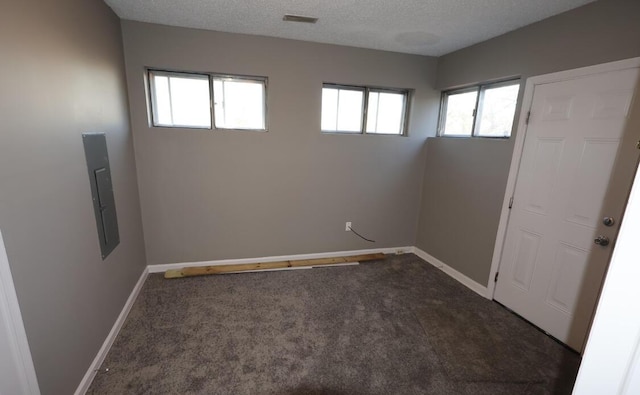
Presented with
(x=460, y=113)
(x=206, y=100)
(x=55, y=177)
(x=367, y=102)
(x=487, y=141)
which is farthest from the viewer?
(x=367, y=102)

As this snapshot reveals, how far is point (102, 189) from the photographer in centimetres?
192

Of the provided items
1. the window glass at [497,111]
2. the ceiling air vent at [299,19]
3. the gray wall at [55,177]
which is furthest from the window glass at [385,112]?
the gray wall at [55,177]

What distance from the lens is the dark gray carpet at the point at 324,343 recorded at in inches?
67.2

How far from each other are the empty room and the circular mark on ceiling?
0.03 metres

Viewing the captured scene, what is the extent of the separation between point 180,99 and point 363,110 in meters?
2.13

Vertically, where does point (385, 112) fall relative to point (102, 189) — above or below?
above

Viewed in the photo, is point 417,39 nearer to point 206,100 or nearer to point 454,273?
point 206,100

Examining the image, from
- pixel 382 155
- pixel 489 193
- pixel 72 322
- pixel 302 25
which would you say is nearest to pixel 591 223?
pixel 489 193

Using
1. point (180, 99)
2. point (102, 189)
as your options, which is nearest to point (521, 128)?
point (180, 99)

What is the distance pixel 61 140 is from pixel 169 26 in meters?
1.71

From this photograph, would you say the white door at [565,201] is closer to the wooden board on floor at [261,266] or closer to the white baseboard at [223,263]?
the white baseboard at [223,263]

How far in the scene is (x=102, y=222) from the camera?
1897 millimetres

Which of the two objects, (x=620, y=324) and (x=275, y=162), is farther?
(x=275, y=162)

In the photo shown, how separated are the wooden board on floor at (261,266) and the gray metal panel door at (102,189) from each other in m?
0.96
